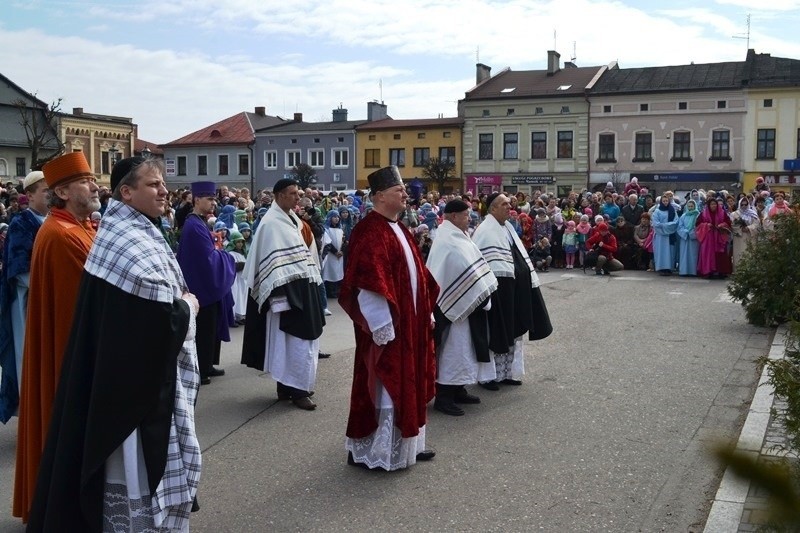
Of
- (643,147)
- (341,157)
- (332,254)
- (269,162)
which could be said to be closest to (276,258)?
(332,254)

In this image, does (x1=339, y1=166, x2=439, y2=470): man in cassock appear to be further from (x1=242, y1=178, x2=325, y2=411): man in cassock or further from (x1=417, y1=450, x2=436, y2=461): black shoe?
(x1=242, y1=178, x2=325, y2=411): man in cassock

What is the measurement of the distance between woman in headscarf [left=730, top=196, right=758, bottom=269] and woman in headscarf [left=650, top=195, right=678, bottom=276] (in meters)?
1.22

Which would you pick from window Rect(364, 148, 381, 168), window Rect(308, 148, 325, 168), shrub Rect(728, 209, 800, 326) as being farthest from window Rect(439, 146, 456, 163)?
shrub Rect(728, 209, 800, 326)

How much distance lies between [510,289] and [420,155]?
45885 mm

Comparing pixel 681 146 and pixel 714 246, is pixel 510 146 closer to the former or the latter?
pixel 681 146

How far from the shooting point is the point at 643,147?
4694cm

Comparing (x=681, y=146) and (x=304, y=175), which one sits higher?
(x=681, y=146)

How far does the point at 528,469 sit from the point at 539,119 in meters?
45.9

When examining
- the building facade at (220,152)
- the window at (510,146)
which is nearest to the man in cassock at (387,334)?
the window at (510,146)

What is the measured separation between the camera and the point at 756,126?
144 feet

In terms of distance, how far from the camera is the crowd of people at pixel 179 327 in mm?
3432

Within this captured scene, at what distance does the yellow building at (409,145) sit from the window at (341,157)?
901 millimetres

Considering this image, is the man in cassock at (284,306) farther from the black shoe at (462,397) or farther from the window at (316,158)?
the window at (316,158)

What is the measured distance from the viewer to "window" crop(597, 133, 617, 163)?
47.6 metres
